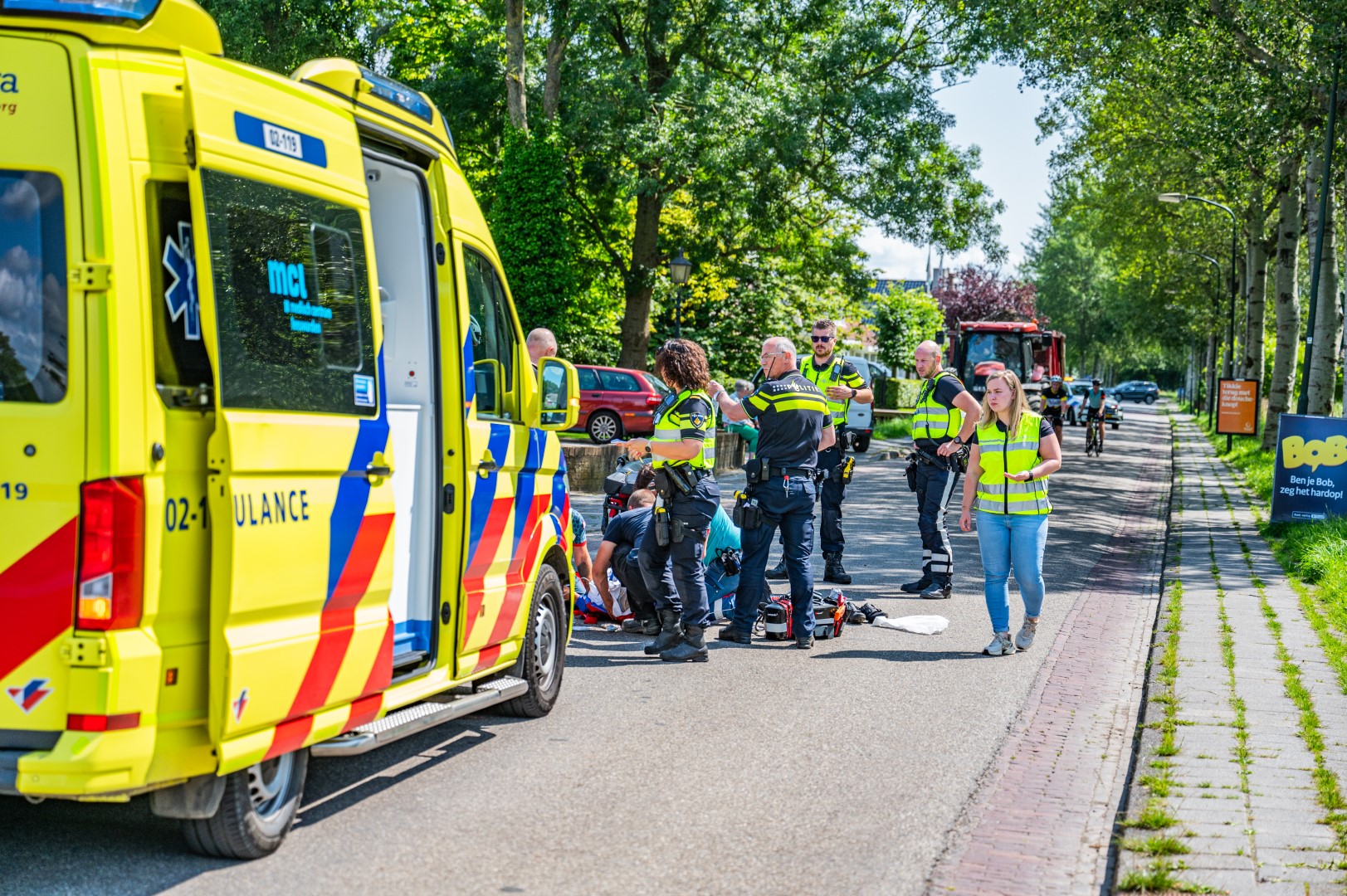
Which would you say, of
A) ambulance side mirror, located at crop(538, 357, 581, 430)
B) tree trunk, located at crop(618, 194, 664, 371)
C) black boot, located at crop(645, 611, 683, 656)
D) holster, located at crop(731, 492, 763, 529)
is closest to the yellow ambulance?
ambulance side mirror, located at crop(538, 357, 581, 430)

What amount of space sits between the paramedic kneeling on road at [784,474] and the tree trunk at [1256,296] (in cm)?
2744

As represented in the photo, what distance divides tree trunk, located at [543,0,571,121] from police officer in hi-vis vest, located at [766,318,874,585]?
56.3ft

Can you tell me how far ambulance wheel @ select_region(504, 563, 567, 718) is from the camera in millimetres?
6766

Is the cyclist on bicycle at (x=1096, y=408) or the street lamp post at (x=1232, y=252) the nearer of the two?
the cyclist on bicycle at (x=1096, y=408)

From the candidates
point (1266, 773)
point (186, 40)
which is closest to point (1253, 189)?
point (1266, 773)

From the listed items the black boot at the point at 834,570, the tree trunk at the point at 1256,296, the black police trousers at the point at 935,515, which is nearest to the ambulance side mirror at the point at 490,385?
the black police trousers at the point at 935,515

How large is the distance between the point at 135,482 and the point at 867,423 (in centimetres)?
2908

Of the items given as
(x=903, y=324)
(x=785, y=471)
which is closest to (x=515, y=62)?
(x=785, y=471)

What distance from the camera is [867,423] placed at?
106ft

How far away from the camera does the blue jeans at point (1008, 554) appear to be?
29.2 feet

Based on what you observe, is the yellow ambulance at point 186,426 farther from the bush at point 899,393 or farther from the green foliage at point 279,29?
the bush at point 899,393

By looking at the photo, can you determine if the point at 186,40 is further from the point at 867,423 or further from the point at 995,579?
the point at 867,423

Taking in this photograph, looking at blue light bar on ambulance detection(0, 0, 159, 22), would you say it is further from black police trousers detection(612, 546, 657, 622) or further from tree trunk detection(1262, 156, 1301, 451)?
tree trunk detection(1262, 156, 1301, 451)

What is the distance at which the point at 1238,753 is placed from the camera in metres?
6.37
